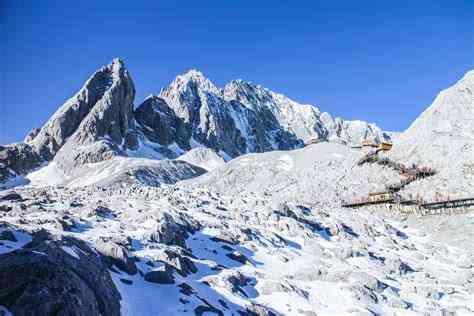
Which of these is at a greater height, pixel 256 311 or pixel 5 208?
pixel 5 208

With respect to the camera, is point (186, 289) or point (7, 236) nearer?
point (7, 236)

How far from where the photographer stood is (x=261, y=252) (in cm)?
6222

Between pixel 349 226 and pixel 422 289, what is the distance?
30187 mm

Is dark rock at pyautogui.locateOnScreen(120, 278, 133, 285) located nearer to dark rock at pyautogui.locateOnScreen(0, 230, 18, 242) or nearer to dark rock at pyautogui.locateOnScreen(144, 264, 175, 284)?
dark rock at pyautogui.locateOnScreen(144, 264, 175, 284)

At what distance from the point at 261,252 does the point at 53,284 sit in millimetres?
39543

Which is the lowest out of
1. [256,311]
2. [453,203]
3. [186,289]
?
[256,311]

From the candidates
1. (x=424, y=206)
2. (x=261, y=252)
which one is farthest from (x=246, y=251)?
(x=424, y=206)

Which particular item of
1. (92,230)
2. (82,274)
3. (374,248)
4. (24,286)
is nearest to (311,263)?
(374,248)

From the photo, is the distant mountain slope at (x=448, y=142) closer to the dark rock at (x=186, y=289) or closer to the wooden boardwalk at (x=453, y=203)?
the wooden boardwalk at (x=453, y=203)

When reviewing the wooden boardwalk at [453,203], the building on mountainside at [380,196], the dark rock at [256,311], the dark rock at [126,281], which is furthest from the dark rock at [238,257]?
the building on mountainside at [380,196]

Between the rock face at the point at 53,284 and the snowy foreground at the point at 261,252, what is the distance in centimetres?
165

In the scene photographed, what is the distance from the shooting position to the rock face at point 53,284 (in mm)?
24078

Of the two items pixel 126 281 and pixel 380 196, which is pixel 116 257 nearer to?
pixel 126 281

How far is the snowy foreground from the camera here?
138 feet
